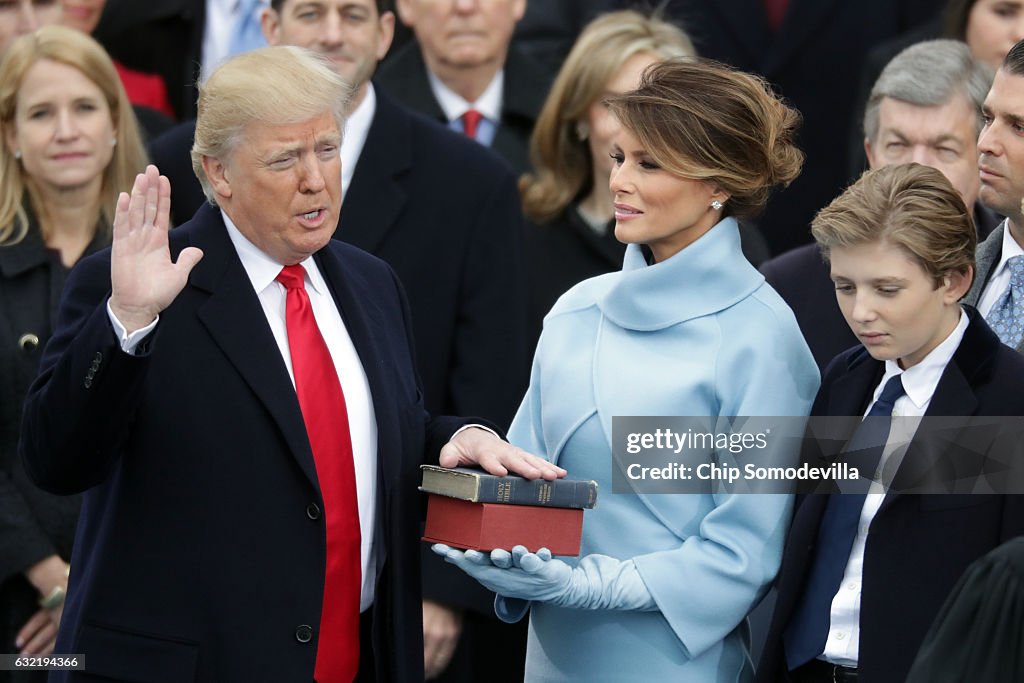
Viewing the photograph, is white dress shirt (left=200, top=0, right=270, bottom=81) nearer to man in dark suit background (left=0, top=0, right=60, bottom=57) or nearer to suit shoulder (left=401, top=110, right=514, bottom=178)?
man in dark suit background (left=0, top=0, right=60, bottom=57)

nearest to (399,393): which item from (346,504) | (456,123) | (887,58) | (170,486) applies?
(346,504)

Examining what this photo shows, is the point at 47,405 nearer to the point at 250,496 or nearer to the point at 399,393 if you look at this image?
the point at 250,496

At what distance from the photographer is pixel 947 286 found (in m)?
3.76

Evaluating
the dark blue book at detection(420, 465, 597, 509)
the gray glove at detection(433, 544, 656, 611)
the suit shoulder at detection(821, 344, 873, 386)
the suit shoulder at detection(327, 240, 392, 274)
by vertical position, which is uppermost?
the suit shoulder at detection(327, 240, 392, 274)

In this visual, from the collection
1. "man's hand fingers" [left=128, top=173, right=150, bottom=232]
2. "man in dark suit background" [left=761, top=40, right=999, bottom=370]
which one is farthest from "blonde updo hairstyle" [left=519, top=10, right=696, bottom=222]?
"man's hand fingers" [left=128, top=173, right=150, bottom=232]

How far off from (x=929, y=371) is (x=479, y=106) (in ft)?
10.1

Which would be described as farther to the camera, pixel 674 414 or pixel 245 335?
pixel 674 414

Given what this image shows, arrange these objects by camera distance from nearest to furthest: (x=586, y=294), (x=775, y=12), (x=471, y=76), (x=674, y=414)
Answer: (x=674, y=414), (x=586, y=294), (x=471, y=76), (x=775, y=12)

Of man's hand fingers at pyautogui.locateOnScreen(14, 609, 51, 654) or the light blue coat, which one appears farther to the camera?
man's hand fingers at pyautogui.locateOnScreen(14, 609, 51, 654)

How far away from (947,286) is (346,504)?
1527mm

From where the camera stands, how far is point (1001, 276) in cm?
418

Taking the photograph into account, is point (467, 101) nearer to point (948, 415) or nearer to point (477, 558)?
point (477, 558)

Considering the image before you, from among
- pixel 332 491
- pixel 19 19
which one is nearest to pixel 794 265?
pixel 332 491

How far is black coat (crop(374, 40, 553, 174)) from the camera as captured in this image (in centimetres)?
640
